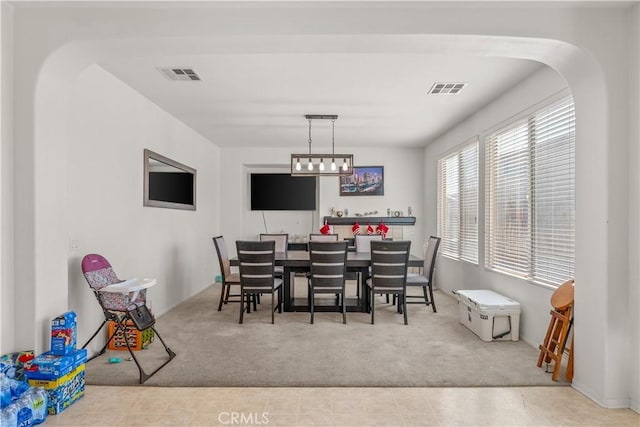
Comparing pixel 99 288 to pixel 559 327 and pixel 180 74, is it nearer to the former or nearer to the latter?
pixel 180 74

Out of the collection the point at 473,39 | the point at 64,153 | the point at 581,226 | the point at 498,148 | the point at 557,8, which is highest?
the point at 557,8

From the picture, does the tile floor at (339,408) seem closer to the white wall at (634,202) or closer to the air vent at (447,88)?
the white wall at (634,202)

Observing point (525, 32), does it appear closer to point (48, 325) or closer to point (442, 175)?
point (48, 325)

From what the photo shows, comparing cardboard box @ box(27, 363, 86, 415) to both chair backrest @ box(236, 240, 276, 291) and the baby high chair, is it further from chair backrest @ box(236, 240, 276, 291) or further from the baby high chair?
chair backrest @ box(236, 240, 276, 291)

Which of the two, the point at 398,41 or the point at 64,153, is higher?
the point at 398,41

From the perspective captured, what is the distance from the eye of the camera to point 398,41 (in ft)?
8.61

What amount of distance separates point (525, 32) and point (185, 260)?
16.4 ft

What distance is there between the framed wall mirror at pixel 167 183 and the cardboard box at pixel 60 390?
7.41ft

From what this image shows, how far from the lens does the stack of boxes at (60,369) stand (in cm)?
245

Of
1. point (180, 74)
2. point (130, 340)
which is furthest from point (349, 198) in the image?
point (130, 340)

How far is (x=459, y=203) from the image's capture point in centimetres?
584

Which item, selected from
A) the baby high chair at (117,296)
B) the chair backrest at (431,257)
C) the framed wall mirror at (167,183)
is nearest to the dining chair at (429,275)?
the chair backrest at (431,257)

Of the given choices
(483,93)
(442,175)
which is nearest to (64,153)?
(483,93)

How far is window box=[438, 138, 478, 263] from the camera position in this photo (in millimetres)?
5293
